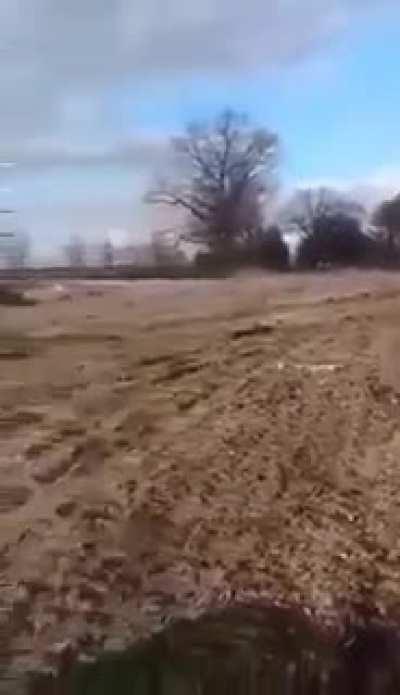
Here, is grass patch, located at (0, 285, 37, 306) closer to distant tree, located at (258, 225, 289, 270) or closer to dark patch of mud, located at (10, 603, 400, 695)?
distant tree, located at (258, 225, 289, 270)

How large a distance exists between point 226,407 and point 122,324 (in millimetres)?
742

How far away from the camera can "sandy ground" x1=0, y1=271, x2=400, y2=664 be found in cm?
569

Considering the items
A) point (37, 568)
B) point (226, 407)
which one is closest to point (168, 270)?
point (226, 407)

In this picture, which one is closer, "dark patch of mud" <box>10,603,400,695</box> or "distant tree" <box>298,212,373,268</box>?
"dark patch of mud" <box>10,603,400,695</box>

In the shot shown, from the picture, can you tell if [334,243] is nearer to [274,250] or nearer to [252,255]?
[274,250]

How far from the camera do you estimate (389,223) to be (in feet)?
27.3

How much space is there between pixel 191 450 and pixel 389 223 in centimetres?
233

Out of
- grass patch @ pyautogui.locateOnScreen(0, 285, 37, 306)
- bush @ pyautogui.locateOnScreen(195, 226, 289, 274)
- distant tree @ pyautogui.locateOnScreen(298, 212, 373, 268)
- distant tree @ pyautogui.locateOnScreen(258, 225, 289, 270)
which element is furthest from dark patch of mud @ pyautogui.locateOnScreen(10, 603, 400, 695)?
distant tree @ pyautogui.locateOnScreen(298, 212, 373, 268)

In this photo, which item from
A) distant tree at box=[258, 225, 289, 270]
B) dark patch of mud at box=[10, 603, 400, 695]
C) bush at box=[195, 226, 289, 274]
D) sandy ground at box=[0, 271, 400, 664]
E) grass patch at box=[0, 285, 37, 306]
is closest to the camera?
dark patch of mud at box=[10, 603, 400, 695]

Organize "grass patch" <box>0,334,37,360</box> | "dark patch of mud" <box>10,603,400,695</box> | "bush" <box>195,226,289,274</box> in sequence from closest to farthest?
"dark patch of mud" <box>10,603,400,695</box>, "grass patch" <box>0,334,37,360</box>, "bush" <box>195,226,289,274</box>

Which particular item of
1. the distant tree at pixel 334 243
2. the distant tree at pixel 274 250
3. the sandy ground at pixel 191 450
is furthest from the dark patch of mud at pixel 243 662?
the distant tree at pixel 334 243

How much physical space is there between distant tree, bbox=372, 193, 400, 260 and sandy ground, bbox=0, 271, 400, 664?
22 cm

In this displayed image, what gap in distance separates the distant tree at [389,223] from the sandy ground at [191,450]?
22 centimetres

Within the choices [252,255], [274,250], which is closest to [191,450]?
[252,255]
